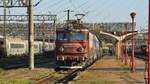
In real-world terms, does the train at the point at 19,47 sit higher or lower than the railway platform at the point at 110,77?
higher

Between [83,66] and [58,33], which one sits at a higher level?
[58,33]

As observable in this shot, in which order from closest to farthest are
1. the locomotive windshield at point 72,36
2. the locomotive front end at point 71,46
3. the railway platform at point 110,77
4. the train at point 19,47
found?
the railway platform at point 110,77
the locomotive front end at point 71,46
the locomotive windshield at point 72,36
the train at point 19,47

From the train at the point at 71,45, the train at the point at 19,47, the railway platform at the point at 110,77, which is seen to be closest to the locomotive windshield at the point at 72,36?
the train at the point at 71,45

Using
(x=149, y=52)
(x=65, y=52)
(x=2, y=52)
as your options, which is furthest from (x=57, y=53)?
(x=2, y=52)

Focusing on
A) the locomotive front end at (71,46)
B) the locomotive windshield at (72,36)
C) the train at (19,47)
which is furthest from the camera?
the train at (19,47)

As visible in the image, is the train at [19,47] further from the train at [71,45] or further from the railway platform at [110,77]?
the railway platform at [110,77]

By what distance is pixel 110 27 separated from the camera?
12031 cm

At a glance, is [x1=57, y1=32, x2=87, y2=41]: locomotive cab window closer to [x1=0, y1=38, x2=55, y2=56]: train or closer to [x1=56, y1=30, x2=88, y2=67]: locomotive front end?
[x1=56, y1=30, x2=88, y2=67]: locomotive front end

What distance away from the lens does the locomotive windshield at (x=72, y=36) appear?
115ft

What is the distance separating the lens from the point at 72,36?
35.1 m

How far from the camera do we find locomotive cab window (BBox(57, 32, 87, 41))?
35.1 metres

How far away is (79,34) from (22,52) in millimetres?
45220

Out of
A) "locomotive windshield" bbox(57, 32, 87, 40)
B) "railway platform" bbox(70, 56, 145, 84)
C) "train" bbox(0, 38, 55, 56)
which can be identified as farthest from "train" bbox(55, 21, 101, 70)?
"train" bbox(0, 38, 55, 56)

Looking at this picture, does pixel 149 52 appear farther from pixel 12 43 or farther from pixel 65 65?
pixel 12 43
